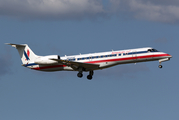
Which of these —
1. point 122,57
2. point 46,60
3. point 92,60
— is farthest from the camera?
point 46,60

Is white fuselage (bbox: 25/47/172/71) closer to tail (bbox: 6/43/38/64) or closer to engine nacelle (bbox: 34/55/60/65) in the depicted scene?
engine nacelle (bbox: 34/55/60/65)

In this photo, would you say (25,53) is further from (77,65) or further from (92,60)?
(92,60)

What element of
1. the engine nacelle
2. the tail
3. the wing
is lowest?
the wing

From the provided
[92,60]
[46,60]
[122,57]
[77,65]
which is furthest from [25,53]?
[122,57]

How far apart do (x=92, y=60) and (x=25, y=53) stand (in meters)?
10.6

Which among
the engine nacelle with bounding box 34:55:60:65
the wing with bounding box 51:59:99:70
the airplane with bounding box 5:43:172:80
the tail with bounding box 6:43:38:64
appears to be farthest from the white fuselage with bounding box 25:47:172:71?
the tail with bounding box 6:43:38:64

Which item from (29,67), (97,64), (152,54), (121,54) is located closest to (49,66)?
(29,67)

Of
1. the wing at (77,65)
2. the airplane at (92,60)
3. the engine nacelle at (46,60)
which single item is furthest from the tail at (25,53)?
the wing at (77,65)

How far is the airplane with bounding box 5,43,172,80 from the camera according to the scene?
42562 millimetres

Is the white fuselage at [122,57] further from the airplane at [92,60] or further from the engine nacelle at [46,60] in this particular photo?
the engine nacelle at [46,60]

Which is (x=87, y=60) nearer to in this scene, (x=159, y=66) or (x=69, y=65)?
(x=69, y=65)

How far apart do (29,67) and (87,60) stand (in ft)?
29.6

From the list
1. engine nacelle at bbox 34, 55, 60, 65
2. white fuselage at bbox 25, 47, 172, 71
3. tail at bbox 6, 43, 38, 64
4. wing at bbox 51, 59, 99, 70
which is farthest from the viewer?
tail at bbox 6, 43, 38, 64

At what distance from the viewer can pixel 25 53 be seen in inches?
1896
